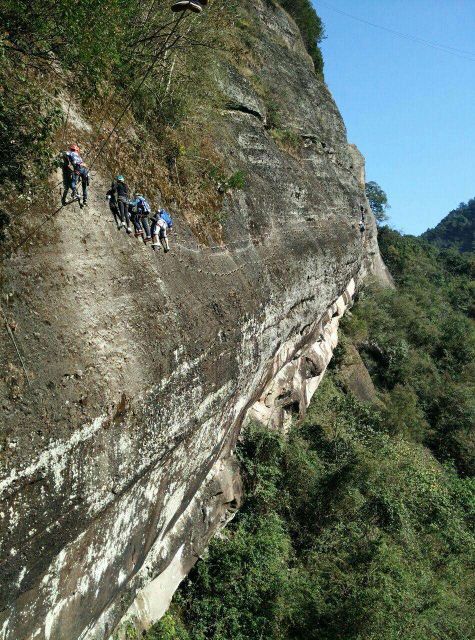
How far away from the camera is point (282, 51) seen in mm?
17203

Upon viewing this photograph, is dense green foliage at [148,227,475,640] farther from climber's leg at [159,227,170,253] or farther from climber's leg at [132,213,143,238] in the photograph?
climber's leg at [132,213,143,238]

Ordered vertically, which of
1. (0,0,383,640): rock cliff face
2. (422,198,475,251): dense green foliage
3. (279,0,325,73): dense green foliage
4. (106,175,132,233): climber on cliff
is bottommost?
(0,0,383,640): rock cliff face

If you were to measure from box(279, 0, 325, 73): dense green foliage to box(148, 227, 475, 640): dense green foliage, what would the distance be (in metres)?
15.9

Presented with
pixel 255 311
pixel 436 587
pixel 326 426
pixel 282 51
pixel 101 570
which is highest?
pixel 282 51

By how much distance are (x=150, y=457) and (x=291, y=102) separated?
13701mm

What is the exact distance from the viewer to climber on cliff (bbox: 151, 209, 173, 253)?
21.3 ft

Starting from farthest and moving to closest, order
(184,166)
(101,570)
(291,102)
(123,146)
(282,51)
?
(282,51)
(291,102)
(184,166)
(123,146)
(101,570)

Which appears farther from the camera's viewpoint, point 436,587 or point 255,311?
point 436,587

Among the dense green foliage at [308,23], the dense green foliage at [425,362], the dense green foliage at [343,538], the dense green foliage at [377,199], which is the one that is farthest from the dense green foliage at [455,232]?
the dense green foliage at [343,538]

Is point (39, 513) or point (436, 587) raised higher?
point (39, 513)

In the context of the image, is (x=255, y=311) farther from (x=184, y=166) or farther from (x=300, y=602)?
(x=300, y=602)

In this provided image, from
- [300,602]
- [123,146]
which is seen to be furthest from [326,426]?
[123,146]

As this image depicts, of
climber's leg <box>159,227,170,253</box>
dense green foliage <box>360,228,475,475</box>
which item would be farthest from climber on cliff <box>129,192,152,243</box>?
dense green foliage <box>360,228,475,475</box>

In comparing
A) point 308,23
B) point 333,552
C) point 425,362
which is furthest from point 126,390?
point 308,23
